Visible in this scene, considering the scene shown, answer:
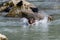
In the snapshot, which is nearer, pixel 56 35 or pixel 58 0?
pixel 56 35

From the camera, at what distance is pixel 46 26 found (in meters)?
13.0

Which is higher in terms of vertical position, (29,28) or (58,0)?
(29,28)

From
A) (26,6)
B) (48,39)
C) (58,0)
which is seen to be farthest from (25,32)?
(58,0)

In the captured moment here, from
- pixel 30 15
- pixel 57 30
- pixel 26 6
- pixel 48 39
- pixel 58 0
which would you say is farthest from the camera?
pixel 58 0

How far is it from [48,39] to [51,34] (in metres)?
1.12

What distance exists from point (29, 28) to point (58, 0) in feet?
54.6

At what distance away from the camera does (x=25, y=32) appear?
37.4 feet

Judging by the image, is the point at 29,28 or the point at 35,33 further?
the point at 29,28

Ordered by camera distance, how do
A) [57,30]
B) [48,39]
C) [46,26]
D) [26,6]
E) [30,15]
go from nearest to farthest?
[48,39] → [57,30] → [46,26] → [30,15] → [26,6]

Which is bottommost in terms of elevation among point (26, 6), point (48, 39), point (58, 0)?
point (58, 0)

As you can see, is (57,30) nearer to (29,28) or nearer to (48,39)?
(29,28)

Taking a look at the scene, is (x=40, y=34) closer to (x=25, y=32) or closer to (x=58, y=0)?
(x=25, y=32)

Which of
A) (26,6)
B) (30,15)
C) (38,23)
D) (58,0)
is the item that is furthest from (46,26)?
(58,0)

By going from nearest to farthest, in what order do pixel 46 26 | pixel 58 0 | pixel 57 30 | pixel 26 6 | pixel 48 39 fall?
pixel 48 39 < pixel 57 30 < pixel 46 26 < pixel 26 6 < pixel 58 0
